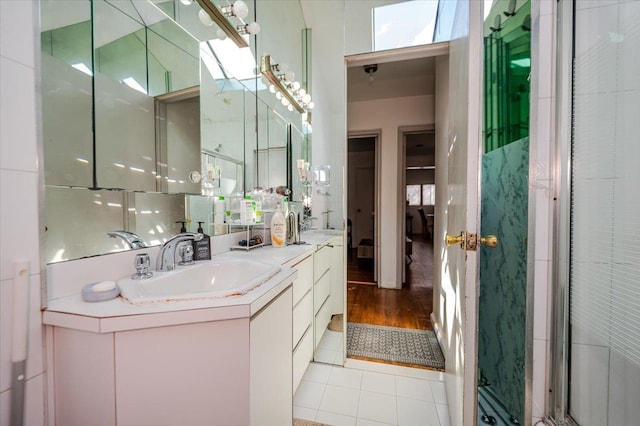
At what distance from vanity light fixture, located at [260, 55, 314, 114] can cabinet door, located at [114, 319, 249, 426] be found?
1.77 meters

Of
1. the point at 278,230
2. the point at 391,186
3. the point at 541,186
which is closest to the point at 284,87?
the point at 278,230

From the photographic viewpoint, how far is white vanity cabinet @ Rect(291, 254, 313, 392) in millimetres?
1340

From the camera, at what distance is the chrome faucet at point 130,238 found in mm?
852

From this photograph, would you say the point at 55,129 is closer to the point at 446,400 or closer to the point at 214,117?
the point at 214,117

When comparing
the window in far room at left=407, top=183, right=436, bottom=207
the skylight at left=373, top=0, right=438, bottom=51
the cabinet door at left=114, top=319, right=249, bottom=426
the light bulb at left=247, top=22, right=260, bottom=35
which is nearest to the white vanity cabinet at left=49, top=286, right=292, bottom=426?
the cabinet door at left=114, top=319, right=249, bottom=426

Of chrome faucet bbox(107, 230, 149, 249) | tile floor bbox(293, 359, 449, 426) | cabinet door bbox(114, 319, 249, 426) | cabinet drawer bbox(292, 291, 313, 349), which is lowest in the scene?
tile floor bbox(293, 359, 449, 426)

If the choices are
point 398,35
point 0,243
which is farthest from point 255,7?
point 0,243

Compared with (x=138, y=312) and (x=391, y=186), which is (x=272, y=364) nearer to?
(x=138, y=312)

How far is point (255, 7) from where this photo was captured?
170 centimetres

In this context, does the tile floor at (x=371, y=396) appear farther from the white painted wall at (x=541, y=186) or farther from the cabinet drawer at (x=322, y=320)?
the white painted wall at (x=541, y=186)

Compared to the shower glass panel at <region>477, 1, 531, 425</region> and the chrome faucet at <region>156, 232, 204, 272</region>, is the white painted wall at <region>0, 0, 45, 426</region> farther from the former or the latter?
the shower glass panel at <region>477, 1, 531, 425</region>

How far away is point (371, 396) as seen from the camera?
4.92 feet

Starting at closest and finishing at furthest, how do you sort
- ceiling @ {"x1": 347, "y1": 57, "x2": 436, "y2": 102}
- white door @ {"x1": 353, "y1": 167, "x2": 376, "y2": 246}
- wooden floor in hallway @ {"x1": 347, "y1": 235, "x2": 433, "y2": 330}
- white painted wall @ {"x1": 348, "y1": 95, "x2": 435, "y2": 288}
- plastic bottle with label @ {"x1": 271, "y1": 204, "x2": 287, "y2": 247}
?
plastic bottle with label @ {"x1": 271, "y1": 204, "x2": 287, "y2": 247} < wooden floor in hallway @ {"x1": 347, "y1": 235, "x2": 433, "y2": 330} < ceiling @ {"x1": 347, "y1": 57, "x2": 436, "y2": 102} < white painted wall @ {"x1": 348, "y1": 95, "x2": 435, "y2": 288} < white door @ {"x1": 353, "y1": 167, "x2": 376, "y2": 246}

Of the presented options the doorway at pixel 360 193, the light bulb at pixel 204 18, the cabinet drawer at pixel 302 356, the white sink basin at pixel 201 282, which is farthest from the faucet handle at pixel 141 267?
the doorway at pixel 360 193
